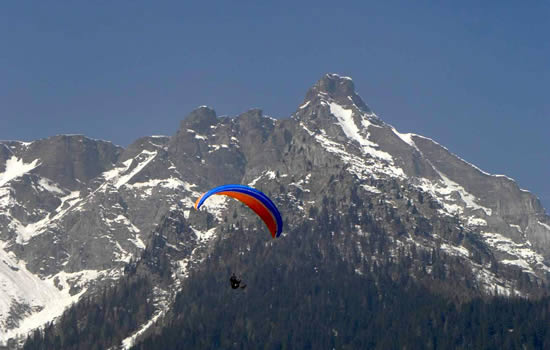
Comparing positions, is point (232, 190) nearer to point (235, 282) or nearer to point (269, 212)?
point (269, 212)

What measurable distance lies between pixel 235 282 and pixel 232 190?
1676 centimetres

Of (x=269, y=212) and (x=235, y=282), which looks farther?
(x=269, y=212)

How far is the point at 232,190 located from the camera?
164m

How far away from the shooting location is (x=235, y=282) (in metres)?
152

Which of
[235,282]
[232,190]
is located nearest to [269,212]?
[232,190]

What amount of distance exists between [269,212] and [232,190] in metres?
5.97

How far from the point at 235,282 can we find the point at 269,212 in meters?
16.0

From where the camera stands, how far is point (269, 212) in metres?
165

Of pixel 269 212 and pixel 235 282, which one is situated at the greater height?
pixel 269 212

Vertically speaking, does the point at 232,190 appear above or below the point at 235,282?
above

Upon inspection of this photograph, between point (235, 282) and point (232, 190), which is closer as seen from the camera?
point (235, 282)
